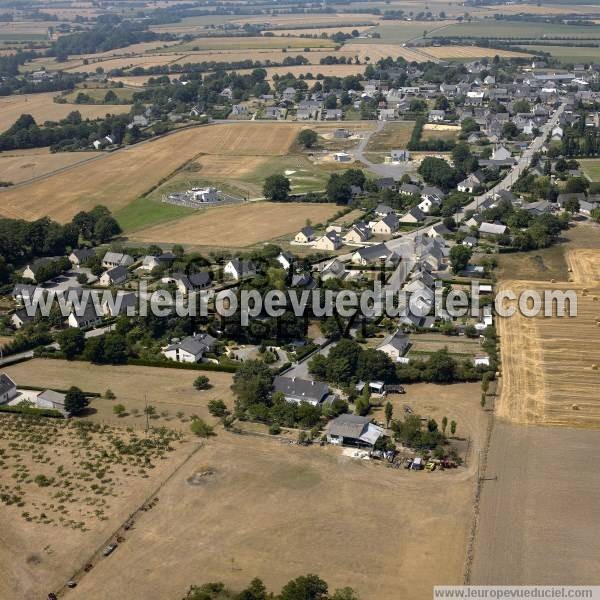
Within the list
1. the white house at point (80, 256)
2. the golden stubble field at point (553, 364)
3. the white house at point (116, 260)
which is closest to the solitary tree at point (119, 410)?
the golden stubble field at point (553, 364)

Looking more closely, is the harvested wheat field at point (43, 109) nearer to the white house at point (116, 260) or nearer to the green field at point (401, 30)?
the white house at point (116, 260)

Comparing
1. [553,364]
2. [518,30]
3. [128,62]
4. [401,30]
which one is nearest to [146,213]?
[553,364]

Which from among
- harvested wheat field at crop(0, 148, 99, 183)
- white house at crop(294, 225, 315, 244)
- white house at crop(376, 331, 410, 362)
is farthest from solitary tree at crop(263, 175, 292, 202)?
white house at crop(376, 331, 410, 362)

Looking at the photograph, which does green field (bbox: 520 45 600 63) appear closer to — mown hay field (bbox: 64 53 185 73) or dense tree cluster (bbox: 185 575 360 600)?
mown hay field (bbox: 64 53 185 73)

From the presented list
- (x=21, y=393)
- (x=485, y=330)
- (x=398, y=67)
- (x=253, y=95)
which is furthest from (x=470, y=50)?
(x=21, y=393)

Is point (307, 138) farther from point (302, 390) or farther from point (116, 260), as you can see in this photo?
point (302, 390)

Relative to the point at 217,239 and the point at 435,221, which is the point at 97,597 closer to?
the point at 217,239
